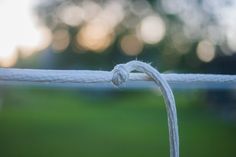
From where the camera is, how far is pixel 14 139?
489cm

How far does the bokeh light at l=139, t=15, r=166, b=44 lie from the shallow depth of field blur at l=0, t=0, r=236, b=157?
0.02m

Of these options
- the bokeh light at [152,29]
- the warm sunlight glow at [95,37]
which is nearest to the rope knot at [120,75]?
the bokeh light at [152,29]

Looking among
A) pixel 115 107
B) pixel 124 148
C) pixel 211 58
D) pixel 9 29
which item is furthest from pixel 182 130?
pixel 9 29

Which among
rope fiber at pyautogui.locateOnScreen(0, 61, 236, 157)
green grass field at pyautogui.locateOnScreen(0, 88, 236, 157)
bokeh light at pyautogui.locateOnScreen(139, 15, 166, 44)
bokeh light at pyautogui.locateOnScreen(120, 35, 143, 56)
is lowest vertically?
green grass field at pyautogui.locateOnScreen(0, 88, 236, 157)

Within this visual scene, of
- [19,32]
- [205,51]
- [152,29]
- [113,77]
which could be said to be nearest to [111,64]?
[152,29]

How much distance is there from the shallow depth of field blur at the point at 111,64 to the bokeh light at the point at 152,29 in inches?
0.7

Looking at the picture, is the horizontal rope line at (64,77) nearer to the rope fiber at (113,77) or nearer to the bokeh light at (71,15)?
the rope fiber at (113,77)

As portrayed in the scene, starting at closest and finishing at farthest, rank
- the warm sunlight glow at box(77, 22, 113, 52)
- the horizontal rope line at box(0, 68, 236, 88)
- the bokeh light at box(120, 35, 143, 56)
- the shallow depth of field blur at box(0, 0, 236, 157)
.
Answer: the horizontal rope line at box(0, 68, 236, 88), the shallow depth of field blur at box(0, 0, 236, 157), the bokeh light at box(120, 35, 143, 56), the warm sunlight glow at box(77, 22, 113, 52)

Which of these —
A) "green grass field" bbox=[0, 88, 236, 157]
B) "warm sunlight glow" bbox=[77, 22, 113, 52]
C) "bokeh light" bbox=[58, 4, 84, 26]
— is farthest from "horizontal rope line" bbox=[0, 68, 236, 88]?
"bokeh light" bbox=[58, 4, 84, 26]

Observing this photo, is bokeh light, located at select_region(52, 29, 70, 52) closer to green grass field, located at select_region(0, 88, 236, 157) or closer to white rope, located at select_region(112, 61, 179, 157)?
green grass field, located at select_region(0, 88, 236, 157)

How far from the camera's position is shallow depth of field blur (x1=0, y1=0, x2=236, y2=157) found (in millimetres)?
4711

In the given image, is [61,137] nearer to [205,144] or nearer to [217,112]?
[205,144]

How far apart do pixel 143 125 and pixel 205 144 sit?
5.41ft

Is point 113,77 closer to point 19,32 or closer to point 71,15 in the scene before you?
point 19,32
